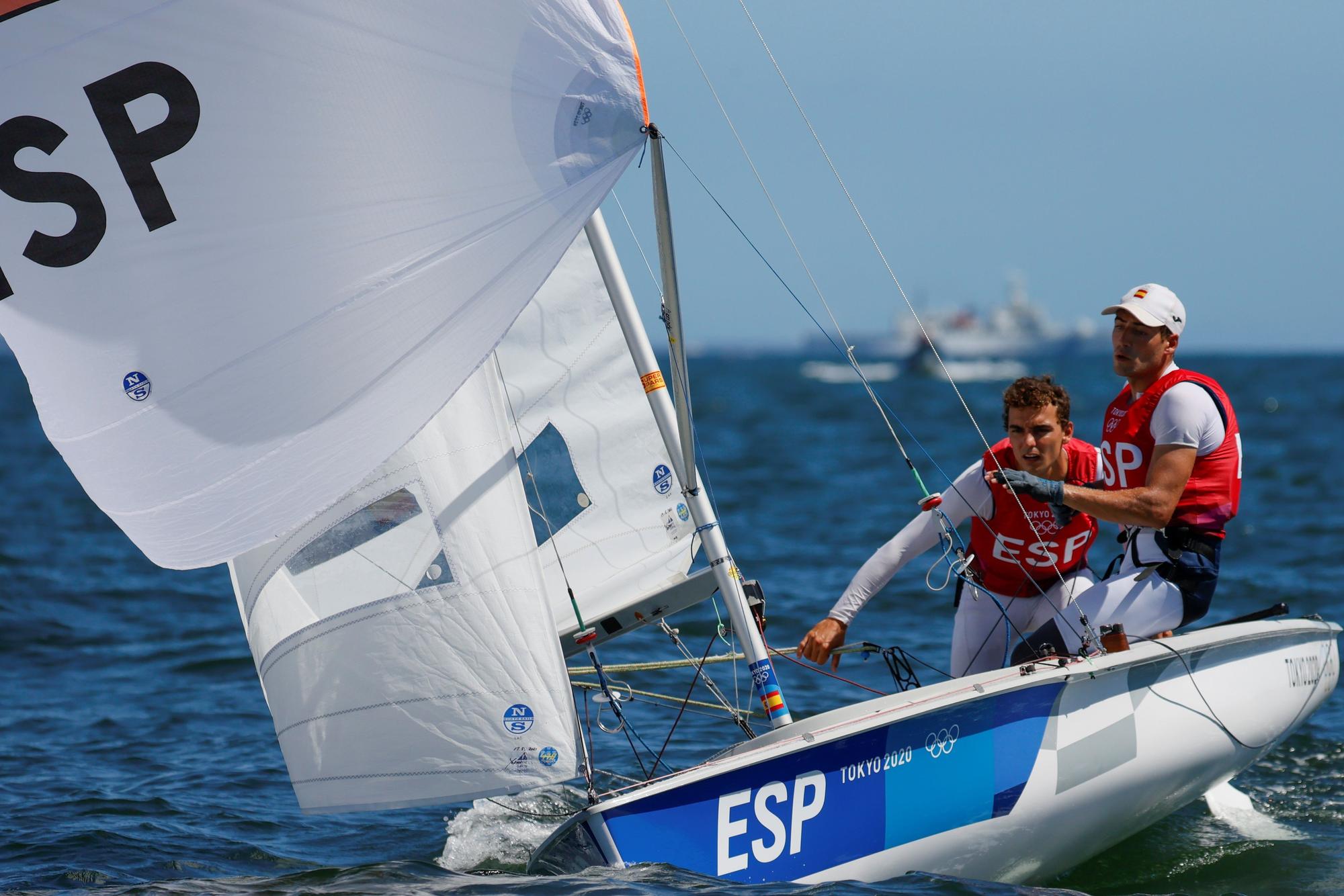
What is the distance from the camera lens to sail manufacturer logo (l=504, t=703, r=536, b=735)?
3525 millimetres

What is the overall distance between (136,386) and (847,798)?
2042 millimetres

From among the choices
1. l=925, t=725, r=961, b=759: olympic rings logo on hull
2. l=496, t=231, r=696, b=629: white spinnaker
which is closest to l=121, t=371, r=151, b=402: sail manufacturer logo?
l=496, t=231, r=696, b=629: white spinnaker

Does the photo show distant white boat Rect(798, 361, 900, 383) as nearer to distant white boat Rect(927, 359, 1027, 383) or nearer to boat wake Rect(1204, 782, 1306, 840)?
distant white boat Rect(927, 359, 1027, 383)

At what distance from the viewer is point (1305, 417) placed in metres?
25.2

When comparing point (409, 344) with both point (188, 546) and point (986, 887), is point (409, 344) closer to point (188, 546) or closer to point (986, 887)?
point (188, 546)

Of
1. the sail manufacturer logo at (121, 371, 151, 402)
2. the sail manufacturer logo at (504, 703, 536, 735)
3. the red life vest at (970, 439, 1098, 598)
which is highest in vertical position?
the sail manufacturer logo at (121, 371, 151, 402)

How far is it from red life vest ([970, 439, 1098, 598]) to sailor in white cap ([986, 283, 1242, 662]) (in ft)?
0.34

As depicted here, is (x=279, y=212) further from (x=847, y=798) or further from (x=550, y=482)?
(x=847, y=798)

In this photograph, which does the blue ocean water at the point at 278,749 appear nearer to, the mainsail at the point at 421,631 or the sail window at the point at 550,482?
the mainsail at the point at 421,631

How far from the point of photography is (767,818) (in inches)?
134

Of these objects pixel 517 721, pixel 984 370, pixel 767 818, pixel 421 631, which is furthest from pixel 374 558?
pixel 984 370

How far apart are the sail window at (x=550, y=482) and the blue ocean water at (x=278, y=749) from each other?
103 cm

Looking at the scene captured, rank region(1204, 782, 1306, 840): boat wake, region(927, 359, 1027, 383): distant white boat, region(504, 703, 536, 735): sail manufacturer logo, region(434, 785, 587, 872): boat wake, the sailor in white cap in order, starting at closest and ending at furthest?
region(504, 703, 536, 735): sail manufacturer logo, the sailor in white cap, region(434, 785, 587, 872): boat wake, region(1204, 782, 1306, 840): boat wake, region(927, 359, 1027, 383): distant white boat

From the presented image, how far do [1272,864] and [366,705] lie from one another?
9.29 ft
